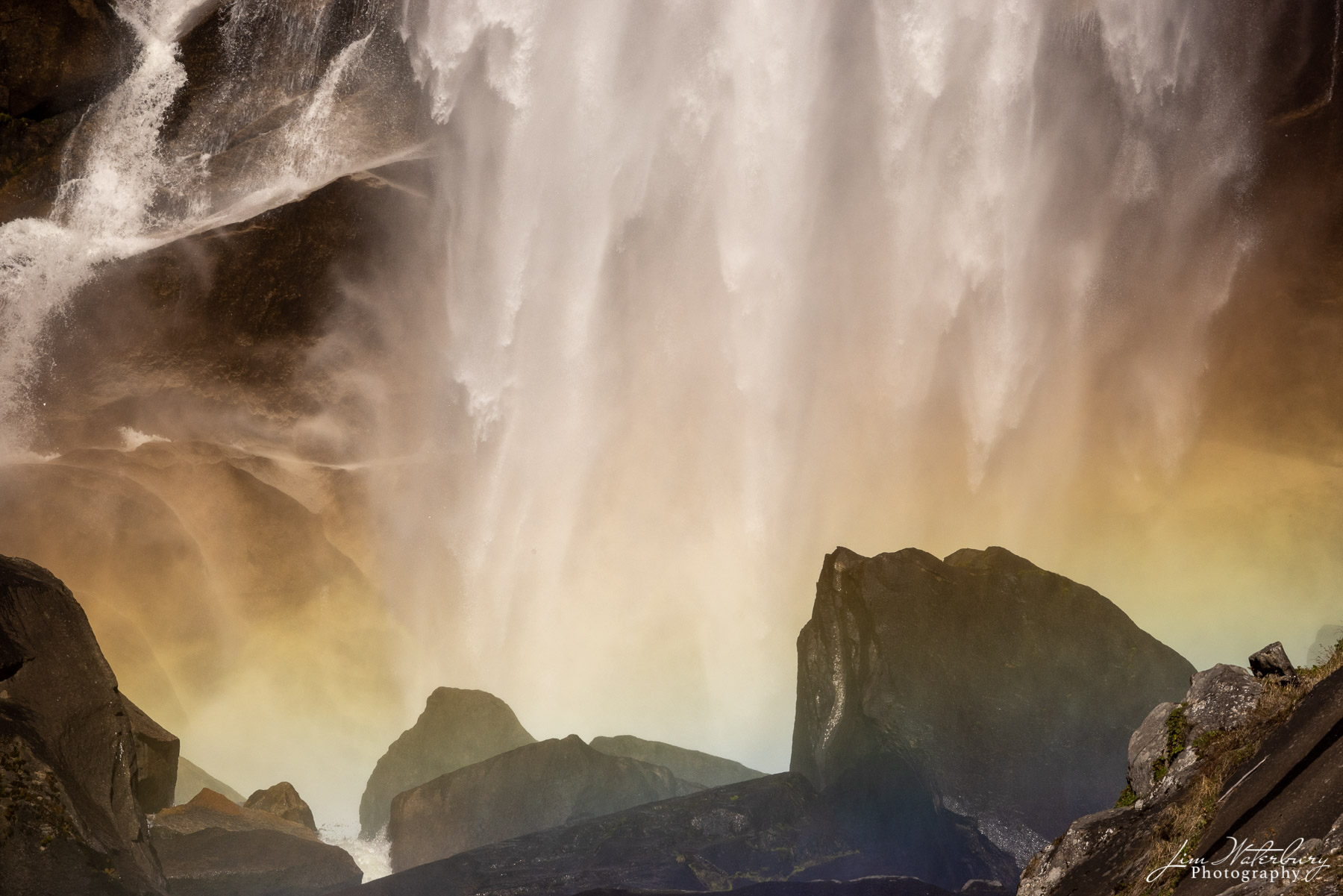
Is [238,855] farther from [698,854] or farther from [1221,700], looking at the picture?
[1221,700]

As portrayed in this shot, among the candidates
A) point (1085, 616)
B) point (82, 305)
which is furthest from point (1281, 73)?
point (82, 305)

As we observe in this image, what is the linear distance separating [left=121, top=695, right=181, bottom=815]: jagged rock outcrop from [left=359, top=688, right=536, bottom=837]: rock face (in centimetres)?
2088

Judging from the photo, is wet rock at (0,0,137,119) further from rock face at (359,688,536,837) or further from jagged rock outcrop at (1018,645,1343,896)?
jagged rock outcrop at (1018,645,1343,896)

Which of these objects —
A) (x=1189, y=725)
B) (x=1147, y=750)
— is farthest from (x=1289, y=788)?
(x=1147, y=750)

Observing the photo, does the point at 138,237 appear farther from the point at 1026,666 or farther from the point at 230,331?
the point at 1026,666

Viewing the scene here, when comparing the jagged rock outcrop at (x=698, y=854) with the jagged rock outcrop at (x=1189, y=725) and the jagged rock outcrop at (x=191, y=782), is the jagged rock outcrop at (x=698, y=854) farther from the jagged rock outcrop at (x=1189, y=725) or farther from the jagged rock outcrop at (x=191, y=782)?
the jagged rock outcrop at (x=191, y=782)

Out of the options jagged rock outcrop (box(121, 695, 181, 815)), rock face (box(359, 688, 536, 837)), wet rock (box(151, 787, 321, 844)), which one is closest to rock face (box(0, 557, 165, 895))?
jagged rock outcrop (box(121, 695, 181, 815))

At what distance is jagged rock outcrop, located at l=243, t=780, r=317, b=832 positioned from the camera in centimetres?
5131

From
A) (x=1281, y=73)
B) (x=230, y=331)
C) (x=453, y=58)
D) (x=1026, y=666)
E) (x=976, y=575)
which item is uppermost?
(x=453, y=58)

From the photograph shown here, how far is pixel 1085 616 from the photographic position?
43000 millimetres

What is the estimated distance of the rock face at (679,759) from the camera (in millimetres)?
61281

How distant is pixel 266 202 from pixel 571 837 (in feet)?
122

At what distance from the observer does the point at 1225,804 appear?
50.1 ft

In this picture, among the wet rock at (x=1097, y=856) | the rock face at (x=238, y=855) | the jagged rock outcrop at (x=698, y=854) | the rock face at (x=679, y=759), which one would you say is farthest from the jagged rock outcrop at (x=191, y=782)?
the wet rock at (x=1097, y=856)
